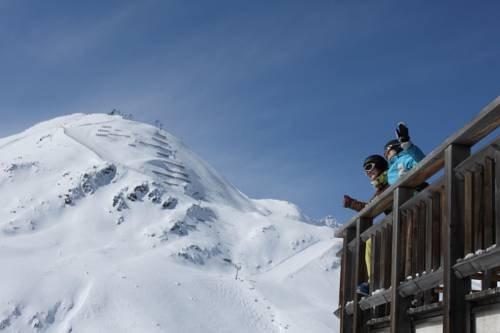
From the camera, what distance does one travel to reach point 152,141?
388 feet

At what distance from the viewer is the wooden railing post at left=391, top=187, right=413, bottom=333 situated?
493 centimetres

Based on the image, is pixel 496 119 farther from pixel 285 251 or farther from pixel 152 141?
pixel 152 141

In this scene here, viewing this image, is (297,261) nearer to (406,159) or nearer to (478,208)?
(406,159)

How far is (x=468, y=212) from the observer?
4.10 metres

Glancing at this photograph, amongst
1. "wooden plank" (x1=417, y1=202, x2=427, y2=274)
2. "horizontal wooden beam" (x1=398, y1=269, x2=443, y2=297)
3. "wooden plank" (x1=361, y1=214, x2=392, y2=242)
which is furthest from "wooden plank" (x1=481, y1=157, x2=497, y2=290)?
"wooden plank" (x1=361, y1=214, x2=392, y2=242)

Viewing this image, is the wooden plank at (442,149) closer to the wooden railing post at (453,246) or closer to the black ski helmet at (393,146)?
the wooden railing post at (453,246)

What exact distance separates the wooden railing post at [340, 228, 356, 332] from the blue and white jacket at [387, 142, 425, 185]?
1095mm

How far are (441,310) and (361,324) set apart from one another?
6.25ft

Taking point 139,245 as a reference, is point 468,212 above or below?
below

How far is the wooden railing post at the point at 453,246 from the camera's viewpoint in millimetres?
3988

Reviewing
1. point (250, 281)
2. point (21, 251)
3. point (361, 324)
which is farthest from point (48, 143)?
point (361, 324)

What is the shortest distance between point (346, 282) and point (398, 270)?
1.77 m

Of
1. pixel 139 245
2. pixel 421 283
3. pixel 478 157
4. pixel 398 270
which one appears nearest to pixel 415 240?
pixel 398 270

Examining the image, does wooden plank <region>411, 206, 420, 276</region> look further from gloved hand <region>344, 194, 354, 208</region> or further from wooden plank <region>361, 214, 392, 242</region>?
gloved hand <region>344, 194, 354, 208</region>
